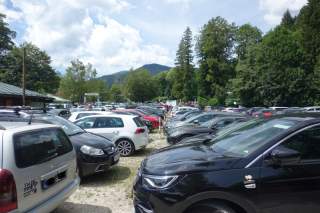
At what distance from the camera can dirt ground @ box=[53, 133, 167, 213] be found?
5.66 meters

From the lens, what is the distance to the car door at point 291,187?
11.5ft

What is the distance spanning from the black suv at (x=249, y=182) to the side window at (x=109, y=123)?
24.5ft

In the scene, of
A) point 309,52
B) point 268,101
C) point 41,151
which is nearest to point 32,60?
point 268,101

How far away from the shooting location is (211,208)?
3553 millimetres

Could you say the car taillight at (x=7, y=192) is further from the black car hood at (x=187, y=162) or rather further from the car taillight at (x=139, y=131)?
the car taillight at (x=139, y=131)

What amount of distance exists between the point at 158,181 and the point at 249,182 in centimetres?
103

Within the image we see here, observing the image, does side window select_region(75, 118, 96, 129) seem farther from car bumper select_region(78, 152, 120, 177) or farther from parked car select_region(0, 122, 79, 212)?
parked car select_region(0, 122, 79, 212)

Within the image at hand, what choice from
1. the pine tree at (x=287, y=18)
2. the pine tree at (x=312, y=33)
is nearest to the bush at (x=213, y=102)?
the pine tree at (x=312, y=33)

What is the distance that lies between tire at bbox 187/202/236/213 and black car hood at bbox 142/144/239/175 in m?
0.39

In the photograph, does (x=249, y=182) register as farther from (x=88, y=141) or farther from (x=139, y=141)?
(x=139, y=141)

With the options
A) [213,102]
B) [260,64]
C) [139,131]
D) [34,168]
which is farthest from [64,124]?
[213,102]

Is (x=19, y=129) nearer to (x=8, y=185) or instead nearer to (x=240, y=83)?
(x=8, y=185)

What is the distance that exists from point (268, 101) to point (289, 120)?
46668 mm

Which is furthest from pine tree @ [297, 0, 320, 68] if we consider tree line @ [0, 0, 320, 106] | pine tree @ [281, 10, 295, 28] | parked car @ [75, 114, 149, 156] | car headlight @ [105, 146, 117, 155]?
car headlight @ [105, 146, 117, 155]
